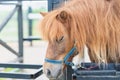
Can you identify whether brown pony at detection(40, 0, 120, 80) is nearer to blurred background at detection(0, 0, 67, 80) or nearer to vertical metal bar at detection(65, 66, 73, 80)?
vertical metal bar at detection(65, 66, 73, 80)

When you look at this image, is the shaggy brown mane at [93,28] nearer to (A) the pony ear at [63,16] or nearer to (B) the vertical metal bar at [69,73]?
(A) the pony ear at [63,16]

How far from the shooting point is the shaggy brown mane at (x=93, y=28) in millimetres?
1003

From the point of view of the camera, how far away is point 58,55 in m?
1.03

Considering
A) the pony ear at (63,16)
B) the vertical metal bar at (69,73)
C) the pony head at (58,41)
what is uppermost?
the pony ear at (63,16)

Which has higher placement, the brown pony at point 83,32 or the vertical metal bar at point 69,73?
the brown pony at point 83,32

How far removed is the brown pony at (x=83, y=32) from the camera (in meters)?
1.00

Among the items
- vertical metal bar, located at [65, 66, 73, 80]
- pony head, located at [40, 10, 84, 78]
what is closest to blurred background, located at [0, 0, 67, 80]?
pony head, located at [40, 10, 84, 78]

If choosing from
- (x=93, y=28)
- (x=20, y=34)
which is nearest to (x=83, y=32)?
(x=93, y=28)

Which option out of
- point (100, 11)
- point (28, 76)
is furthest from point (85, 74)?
point (100, 11)

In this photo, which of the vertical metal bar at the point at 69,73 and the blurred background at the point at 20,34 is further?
the blurred background at the point at 20,34

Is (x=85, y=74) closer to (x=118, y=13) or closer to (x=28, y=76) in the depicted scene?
(x=28, y=76)

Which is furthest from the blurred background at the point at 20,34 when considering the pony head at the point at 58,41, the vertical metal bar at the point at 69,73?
the vertical metal bar at the point at 69,73

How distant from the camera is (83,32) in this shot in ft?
3.28

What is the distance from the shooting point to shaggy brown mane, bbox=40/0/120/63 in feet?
3.29
